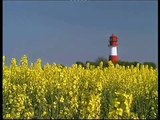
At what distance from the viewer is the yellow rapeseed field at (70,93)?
6.50 metres

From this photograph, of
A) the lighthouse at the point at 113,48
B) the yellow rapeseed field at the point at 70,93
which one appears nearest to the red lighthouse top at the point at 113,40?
the lighthouse at the point at 113,48

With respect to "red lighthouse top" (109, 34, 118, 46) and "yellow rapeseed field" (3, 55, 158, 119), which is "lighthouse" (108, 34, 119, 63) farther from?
"yellow rapeseed field" (3, 55, 158, 119)

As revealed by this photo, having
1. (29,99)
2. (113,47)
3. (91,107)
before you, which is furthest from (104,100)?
(113,47)

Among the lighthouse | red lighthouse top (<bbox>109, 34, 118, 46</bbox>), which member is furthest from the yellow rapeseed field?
red lighthouse top (<bbox>109, 34, 118, 46</bbox>)

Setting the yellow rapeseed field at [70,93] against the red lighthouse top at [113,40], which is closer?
the yellow rapeseed field at [70,93]

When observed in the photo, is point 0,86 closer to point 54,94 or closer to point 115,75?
point 54,94

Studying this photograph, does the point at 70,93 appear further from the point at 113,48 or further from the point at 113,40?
the point at 113,40

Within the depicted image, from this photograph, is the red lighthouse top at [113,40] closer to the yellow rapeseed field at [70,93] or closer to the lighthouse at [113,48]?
the lighthouse at [113,48]

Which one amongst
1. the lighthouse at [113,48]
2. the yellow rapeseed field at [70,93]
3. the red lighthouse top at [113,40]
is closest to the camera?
the yellow rapeseed field at [70,93]

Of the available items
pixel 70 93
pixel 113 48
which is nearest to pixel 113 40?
pixel 113 48

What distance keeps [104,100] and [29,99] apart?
1178 millimetres

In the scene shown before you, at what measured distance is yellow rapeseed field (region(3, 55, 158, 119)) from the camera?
650 centimetres

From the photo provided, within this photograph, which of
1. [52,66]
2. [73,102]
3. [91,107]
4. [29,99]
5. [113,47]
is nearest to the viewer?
[91,107]

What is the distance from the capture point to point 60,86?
770cm
